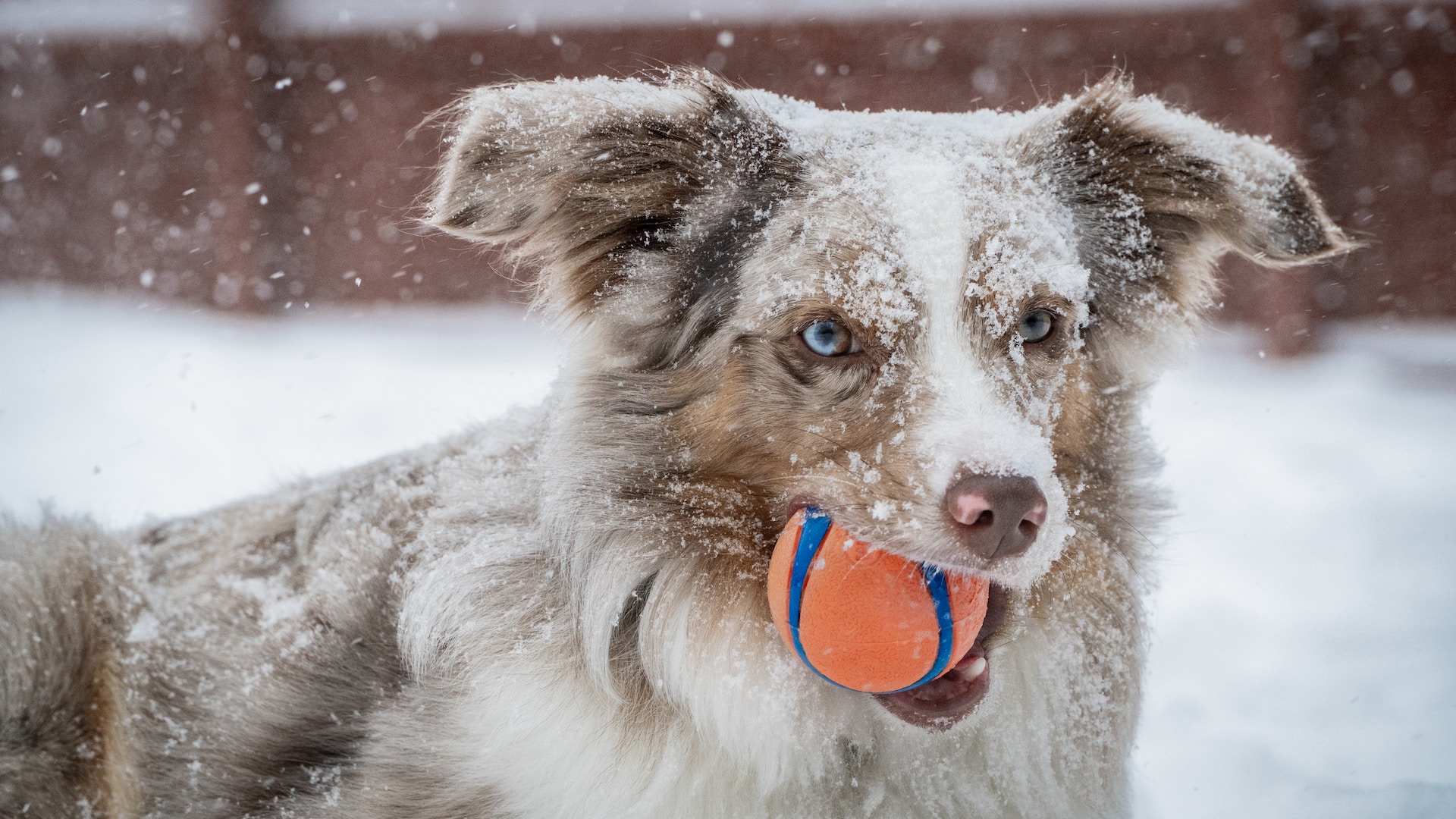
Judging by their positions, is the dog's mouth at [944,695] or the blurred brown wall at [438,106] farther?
the blurred brown wall at [438,106]

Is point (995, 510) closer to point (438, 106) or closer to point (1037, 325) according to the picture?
point (1037, 325)

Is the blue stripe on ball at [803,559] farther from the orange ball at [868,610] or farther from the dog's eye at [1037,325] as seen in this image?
the dog's eye at [1037,325]

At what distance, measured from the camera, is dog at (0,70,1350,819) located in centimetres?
260

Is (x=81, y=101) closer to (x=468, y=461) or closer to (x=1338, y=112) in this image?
(x=468, y=461)

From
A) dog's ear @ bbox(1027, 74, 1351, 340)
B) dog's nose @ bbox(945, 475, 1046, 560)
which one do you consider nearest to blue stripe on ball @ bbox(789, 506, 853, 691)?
dog's nose @ bbox(945, 475, 1046, 560)

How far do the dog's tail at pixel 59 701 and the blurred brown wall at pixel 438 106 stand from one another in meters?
5.38

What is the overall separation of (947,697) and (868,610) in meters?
0.37

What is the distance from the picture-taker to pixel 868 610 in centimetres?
239

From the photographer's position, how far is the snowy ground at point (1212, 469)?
3850mm

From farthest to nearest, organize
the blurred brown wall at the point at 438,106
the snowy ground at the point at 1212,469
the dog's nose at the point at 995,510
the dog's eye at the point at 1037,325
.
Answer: the blurred brown wall at the point at 438,106 → the snowy ground at the point at 1212,469 → the dog's eye at the point at 1037,325 → the dog's nose at the point at 995,510

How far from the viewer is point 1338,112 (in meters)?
8.98

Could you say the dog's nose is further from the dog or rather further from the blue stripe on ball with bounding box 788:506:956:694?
the blue stripe on ball with bounding box 788:506:956:694

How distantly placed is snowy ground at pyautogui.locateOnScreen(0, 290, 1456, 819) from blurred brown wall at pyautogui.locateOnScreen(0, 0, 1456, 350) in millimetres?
423

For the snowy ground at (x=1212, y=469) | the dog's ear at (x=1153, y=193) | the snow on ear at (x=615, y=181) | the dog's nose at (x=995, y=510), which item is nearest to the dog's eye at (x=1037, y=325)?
the dog's ear at (x=1153, y=193)
